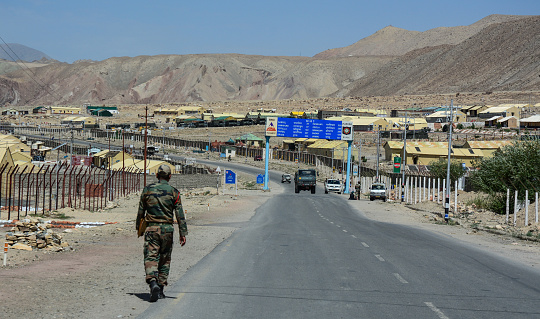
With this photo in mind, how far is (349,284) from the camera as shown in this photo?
11.7m

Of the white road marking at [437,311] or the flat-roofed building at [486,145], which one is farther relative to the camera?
the flat-roofed building at [486,145]

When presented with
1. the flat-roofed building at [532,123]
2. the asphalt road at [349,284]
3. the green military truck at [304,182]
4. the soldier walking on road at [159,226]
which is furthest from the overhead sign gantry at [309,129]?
the flat-roofed building at [532,123]

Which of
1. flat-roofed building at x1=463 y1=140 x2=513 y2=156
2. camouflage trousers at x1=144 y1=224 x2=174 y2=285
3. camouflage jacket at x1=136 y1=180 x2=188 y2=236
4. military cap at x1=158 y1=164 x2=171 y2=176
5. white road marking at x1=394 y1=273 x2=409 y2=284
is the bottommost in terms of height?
white road marking at x1=394 y1=273 x2=409 y2=284

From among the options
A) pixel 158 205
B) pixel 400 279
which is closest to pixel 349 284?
pixel 400 279

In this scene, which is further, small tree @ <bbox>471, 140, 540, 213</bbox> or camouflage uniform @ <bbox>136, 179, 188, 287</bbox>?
small tree @ <bbox>471, 140, 540, 213</bbox>

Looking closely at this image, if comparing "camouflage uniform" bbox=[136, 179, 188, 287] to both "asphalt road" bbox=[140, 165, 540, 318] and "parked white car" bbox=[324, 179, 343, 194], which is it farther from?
"parked white car" bbox=[324, 179, 343, 194]

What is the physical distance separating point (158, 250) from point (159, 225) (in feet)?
1.28

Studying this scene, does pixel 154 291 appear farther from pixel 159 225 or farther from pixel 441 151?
pixel 441 151

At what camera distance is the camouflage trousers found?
10.0 meters

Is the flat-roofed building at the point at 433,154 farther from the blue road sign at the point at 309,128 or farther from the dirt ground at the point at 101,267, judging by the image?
the dirt ground at the point at 101,267

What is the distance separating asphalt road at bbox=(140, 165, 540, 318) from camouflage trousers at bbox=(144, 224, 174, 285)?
1.50 feet

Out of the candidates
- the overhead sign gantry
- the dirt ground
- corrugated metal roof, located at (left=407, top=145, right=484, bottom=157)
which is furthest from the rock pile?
corrugated metal roof, located at (left=407, top=145, right=484, bottom=157)

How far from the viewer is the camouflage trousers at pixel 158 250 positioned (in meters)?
10.0

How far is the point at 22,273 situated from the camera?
12.1 metres
